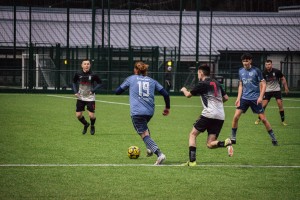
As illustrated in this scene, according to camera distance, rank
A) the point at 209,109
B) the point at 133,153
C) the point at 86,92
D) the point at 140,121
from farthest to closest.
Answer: the point at 86,92
the point at 133,153
the point at 140,121
the point at 209,109

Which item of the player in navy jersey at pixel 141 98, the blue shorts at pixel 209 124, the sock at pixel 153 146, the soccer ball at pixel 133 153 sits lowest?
the soccer ball at pixel 133 153

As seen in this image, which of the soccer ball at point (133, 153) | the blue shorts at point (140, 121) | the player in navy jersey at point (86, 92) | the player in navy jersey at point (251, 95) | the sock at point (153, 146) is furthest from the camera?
the player in navy jersey at point (86, 92)

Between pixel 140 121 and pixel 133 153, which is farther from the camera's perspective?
pixel 133 153

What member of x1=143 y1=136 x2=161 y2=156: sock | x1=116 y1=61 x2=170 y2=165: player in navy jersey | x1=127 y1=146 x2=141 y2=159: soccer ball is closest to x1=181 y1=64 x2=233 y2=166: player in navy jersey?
x1=143 y1=136 x2=161 y2=156: sock

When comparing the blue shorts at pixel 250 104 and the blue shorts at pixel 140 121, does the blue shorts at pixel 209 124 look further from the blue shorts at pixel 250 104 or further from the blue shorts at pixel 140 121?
the blue shorts at pixel 250 104

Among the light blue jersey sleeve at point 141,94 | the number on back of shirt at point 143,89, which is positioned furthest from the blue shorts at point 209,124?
the number on back of shirt at point 143,89

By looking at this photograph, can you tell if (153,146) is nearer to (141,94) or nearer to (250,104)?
(141,94)

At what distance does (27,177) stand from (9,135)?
20.0 feet

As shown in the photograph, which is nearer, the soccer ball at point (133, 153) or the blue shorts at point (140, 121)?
the blue shorts at point (140, 121)

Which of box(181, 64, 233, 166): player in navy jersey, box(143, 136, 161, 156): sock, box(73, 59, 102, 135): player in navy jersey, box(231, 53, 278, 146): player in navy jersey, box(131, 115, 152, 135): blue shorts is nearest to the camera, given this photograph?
box(181, 64, 233, 166): player in navy jersey

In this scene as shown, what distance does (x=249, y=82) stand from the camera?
14.1m

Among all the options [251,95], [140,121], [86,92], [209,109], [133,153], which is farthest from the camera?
[86,92]

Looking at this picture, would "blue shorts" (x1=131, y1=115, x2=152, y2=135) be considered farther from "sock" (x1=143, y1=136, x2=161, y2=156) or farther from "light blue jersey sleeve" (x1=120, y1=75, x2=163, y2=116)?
"sock" (x1=143, y1=136, x2=161, y2=156)

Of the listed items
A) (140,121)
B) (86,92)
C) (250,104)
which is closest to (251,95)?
(250,104)
